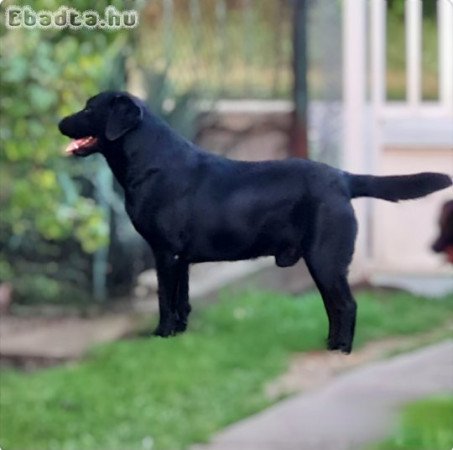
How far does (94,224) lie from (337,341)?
4.42ft

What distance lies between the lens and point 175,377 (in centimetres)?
289

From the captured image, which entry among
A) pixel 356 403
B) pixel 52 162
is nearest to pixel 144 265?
pixel 52 162

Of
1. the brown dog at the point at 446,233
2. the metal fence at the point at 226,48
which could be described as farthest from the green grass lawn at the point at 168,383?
the brown dog at the point at 446,233

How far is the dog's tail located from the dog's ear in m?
0.13

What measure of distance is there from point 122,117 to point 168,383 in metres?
2.16

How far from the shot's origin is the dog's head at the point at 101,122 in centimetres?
77

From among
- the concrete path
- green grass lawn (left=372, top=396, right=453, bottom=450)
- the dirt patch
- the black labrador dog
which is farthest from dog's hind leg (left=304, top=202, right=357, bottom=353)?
the dirt patch

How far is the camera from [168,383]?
288 cm

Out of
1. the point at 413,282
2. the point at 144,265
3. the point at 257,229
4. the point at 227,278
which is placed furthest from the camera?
the point at 227,278

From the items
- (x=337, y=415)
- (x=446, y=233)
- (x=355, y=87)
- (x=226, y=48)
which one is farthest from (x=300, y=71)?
(x=337, y=415)

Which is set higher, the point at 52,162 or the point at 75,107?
the point at 75,107

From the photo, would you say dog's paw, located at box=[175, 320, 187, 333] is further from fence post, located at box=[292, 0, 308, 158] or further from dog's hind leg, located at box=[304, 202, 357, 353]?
fence post, located at box=[292, 0, 308, 158]

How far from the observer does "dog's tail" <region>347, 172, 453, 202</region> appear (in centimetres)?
73

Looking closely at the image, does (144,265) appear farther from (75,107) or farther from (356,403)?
(356,403)
